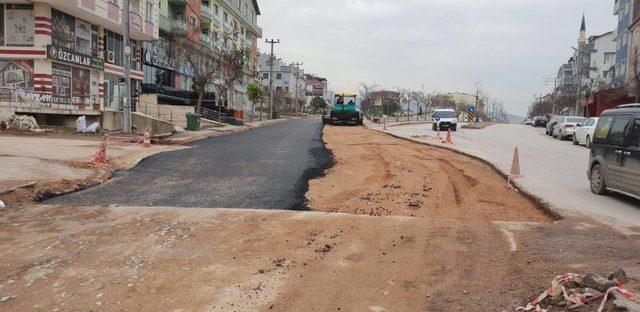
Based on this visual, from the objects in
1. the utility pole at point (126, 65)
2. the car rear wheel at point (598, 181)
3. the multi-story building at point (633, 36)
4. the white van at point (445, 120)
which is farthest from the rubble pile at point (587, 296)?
the multi-story building at point (633, 36)

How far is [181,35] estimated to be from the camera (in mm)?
46031

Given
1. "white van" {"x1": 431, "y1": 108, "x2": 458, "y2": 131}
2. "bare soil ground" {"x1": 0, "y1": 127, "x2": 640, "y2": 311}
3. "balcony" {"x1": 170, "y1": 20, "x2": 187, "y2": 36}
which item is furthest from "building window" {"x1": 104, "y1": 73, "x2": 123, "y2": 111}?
"white van" {"x1": 431, "y1": 108, "x2": 458, "y2": 131}

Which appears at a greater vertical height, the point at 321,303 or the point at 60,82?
the point at 60,82

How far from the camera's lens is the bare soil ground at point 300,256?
4785mm

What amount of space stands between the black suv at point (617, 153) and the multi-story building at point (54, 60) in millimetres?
22941

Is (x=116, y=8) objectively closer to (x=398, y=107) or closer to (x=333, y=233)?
(x=333, y=233)

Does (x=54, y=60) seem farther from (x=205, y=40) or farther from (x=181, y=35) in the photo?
(x=205, y=40)

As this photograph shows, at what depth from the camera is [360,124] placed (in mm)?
48844

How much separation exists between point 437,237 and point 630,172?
15.9 feet

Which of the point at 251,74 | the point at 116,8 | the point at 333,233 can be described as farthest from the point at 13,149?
the point at 251,74

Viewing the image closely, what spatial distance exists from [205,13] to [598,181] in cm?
4732

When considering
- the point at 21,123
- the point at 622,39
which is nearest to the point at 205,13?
the point at 21,123

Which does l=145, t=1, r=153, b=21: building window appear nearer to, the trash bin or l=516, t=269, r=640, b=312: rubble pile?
the trash bin

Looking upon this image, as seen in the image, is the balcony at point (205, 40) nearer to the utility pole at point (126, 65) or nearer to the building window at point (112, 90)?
the building window at point (112, 90)
